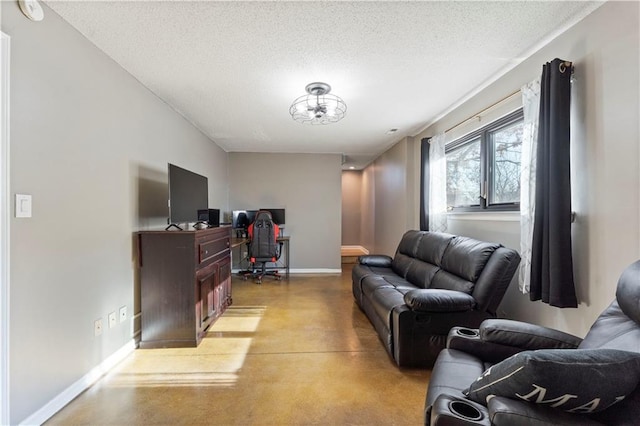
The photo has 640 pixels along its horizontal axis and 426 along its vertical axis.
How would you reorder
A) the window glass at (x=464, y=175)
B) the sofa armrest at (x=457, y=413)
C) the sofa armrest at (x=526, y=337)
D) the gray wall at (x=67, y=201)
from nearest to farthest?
1. the sofa armrest at (x=457, y=413)
2. the sofa armrest at (x=526, y=337)
3. the gray wall at (x=67, y=201)
4. the window glass at (x=464, y=175)

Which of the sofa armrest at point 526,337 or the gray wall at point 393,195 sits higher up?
the gray wall at point 393,195

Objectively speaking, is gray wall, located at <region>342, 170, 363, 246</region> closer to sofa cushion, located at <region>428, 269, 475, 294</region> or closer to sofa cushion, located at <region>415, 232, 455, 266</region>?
sofa cushion, located at <region>415, 232, 455, 266</region>

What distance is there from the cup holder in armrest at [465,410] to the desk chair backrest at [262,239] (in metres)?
4.13

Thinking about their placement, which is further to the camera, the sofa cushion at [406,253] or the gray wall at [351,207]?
the gray wall at [351,207]

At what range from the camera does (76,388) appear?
6.16ft

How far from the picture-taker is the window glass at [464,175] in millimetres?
3211

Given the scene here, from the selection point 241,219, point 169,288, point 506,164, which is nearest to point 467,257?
point 506,164

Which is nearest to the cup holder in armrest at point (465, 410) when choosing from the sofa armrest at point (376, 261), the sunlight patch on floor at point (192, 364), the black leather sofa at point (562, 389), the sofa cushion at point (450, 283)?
the black leather sofa at point (562, 389)

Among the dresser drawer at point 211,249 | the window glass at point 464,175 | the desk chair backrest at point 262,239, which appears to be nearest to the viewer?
the dresser drawer at point 211,249

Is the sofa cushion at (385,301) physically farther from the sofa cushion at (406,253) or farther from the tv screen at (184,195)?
the tv screen at (184,195)

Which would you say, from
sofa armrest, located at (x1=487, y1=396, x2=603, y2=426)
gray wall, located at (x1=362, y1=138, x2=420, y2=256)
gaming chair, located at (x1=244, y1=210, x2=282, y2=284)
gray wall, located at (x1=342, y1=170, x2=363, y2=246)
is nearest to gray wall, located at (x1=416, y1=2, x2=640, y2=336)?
sofa armrest, located at (x1=487, y1=396, x2=603, y2=426)

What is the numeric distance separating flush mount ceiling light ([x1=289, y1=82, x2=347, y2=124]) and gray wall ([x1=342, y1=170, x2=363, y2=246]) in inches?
215

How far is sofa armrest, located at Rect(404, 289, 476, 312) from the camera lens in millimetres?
2129

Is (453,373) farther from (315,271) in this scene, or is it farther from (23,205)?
(315,271)
